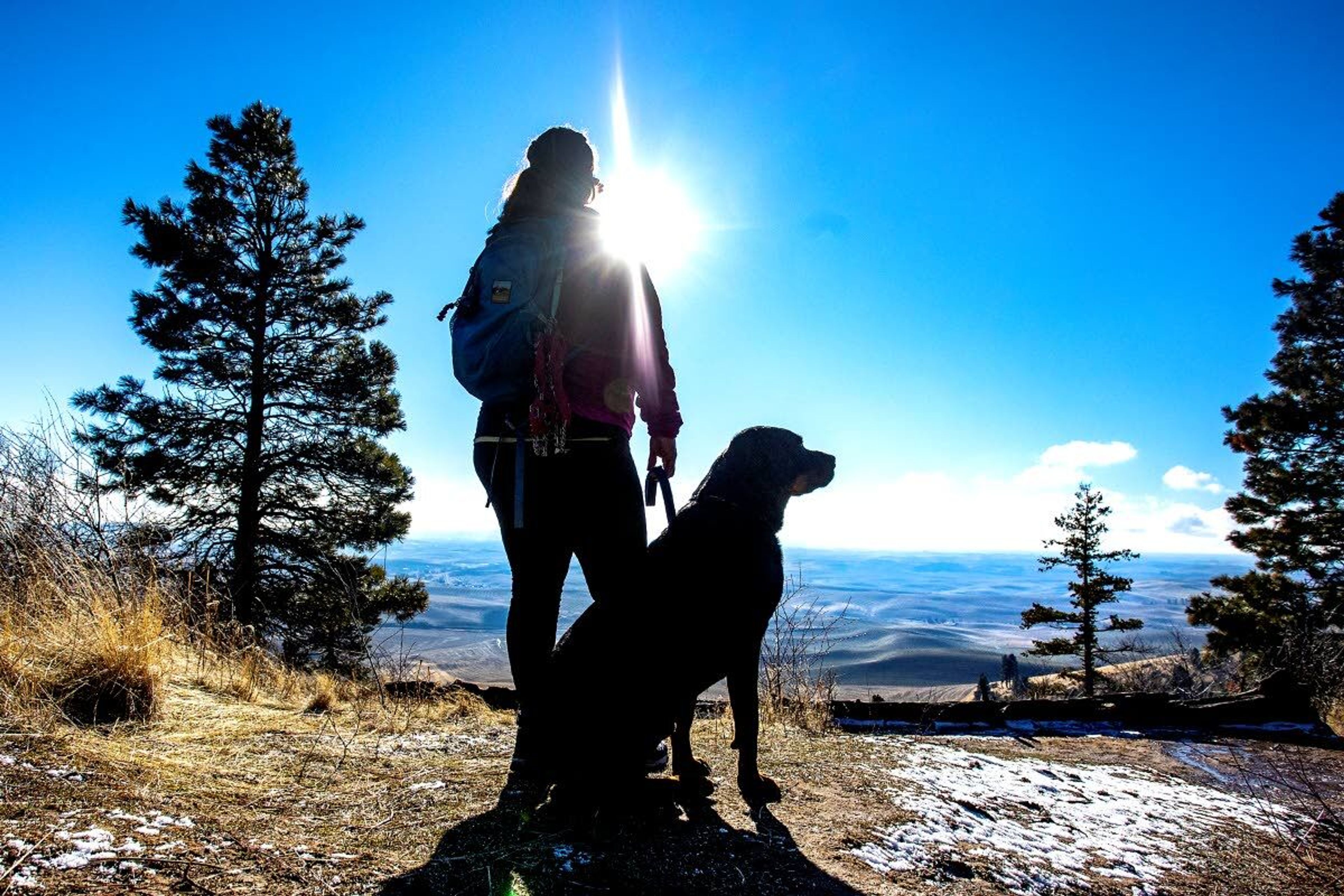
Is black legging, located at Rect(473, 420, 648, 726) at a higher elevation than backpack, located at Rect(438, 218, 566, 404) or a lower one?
lower

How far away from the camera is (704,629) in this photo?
2.16 metres

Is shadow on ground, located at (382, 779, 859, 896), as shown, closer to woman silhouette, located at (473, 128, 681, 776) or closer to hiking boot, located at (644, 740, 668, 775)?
hiking boot, located at (644, 740, 668, 775)

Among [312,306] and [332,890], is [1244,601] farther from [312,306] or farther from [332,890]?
[312,306]

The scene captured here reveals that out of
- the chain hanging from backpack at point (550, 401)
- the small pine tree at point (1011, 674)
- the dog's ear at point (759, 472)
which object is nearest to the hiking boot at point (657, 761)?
the dog's ear at point (759, 472)

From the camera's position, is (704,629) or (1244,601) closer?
(704,629)

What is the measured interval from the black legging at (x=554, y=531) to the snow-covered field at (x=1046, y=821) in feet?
3.85

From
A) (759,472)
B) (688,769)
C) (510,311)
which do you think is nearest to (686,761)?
(688,769)

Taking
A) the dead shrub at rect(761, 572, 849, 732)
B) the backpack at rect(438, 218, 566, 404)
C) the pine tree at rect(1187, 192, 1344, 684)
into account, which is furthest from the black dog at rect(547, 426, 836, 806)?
the pine tree at rect(1187, 192, 1344, 684)

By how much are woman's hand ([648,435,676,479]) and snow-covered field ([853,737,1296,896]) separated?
1.40 metres

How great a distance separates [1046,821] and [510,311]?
2.76 m

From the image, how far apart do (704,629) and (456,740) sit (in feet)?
5.57

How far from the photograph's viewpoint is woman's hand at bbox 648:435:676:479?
2.49 m

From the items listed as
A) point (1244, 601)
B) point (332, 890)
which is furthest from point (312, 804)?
point (1244, 601)

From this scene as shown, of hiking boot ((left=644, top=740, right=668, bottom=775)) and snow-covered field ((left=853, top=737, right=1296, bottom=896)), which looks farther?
hiking boot ((left=644, top=740, right=668, bottom=775))
